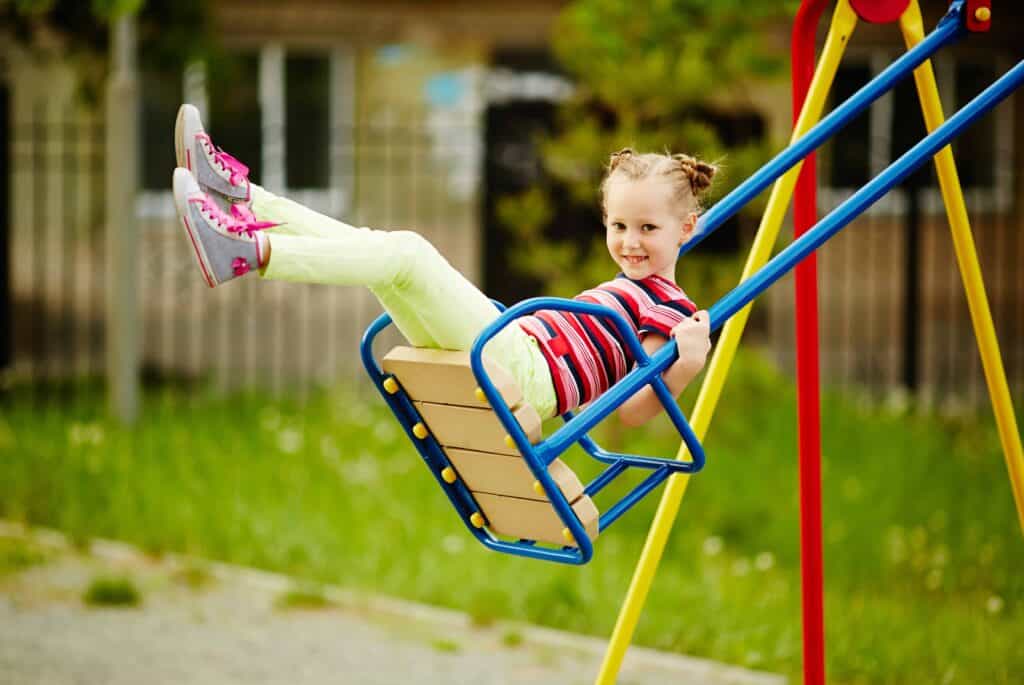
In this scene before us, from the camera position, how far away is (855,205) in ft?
7.67

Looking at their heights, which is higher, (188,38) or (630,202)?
(188,38)

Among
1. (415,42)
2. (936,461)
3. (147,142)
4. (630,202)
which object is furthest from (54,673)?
(415,42)

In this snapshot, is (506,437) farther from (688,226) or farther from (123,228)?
(123,228)

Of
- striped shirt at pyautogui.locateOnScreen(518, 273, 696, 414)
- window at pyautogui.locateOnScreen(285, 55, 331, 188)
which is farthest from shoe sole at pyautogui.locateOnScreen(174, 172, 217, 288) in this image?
window at pyautogui.locateOnScreen(285, 55, 331, 188)

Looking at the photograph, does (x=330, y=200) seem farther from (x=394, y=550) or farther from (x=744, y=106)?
(x=394, y=550)

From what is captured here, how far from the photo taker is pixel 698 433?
2738 mm

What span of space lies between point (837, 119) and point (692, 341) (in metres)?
0.64

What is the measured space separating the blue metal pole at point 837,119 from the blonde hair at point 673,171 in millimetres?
221

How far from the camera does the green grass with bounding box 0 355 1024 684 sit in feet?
14.7

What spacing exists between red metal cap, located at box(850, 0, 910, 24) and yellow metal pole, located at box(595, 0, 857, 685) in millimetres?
25

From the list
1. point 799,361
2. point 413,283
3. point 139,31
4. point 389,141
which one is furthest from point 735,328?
point 389,141

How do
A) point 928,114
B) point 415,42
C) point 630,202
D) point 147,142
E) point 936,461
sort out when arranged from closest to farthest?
point 630,202, point 928,114, point 936,461, point 147,142, point 415,42

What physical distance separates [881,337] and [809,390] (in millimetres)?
9932

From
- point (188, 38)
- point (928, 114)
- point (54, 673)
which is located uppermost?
point (188, 38)
